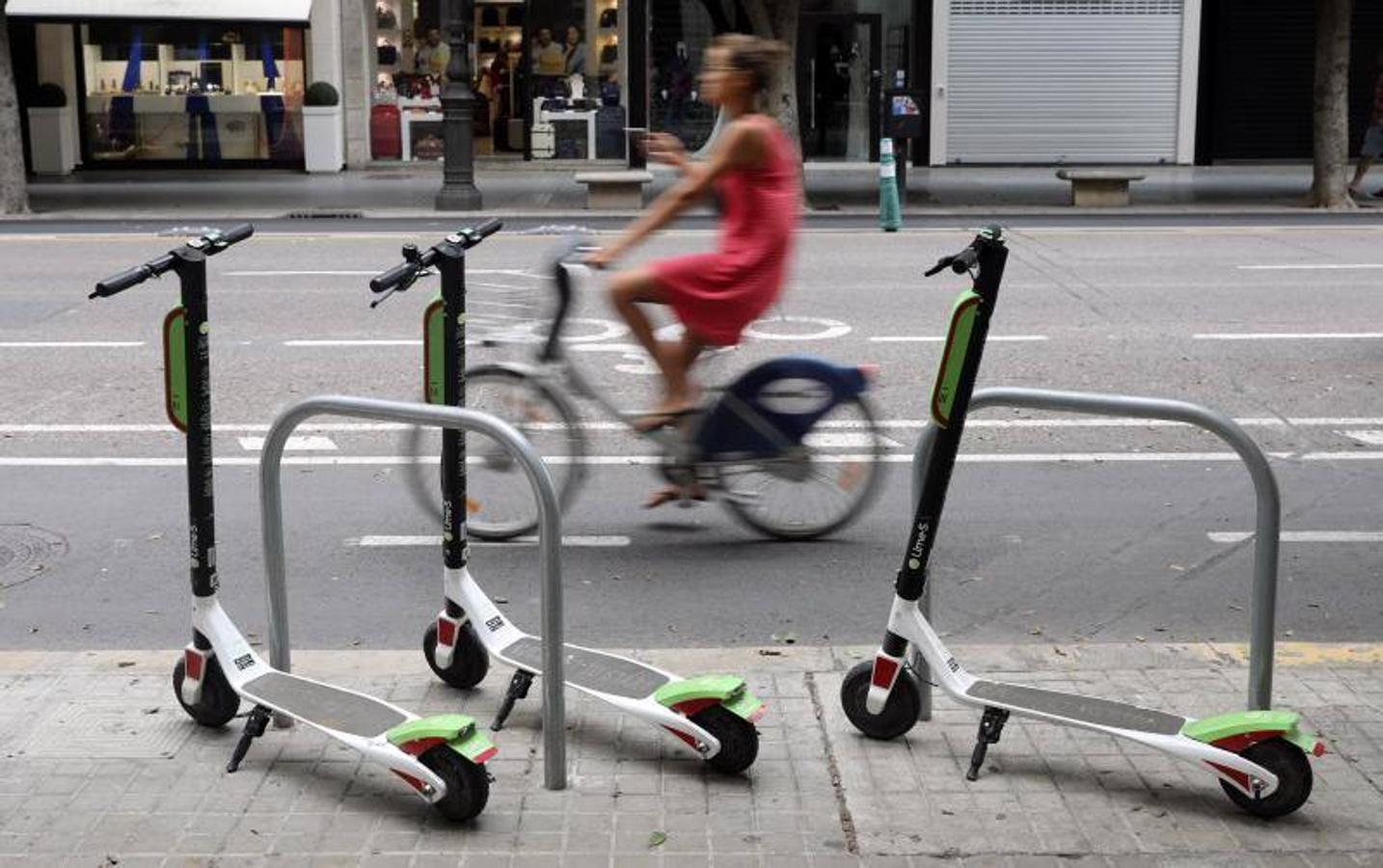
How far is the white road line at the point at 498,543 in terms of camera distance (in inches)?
291

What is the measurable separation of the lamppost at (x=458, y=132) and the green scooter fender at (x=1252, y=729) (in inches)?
686

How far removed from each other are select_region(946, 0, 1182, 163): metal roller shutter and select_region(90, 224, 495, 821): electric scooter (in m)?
25.5

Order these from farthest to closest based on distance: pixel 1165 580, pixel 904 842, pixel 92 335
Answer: pixel 92 335 < pixel 1165 580 < pixel 904 842

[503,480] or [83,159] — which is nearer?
[503,480]

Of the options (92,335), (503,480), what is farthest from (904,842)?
(92,335)

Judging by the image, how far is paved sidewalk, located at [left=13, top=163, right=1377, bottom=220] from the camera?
72.0 ft

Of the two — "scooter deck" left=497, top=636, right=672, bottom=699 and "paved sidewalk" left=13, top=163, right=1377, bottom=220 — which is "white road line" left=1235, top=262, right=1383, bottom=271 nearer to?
"paved sidewalk" left=13, top=163, right=1377, bottom=220

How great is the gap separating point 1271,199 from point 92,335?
646 inches

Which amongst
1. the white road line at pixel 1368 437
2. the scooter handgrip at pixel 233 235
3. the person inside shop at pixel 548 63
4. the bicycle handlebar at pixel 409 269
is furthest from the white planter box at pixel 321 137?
the scooter handgrip at pixel 233 235

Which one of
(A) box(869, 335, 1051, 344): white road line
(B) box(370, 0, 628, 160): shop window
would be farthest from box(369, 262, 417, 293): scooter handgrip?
(B) box(370, 0, 628, 160): shop window

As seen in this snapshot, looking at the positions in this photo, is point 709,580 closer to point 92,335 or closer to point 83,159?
point 92,335

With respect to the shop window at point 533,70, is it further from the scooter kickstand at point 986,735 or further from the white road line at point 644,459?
the scooter kickstand at point 986,735

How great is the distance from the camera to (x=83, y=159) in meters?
28.3

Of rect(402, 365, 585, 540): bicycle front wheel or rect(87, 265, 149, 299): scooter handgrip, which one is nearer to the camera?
rect(87, 265, 149, 299): scooter handgrip
